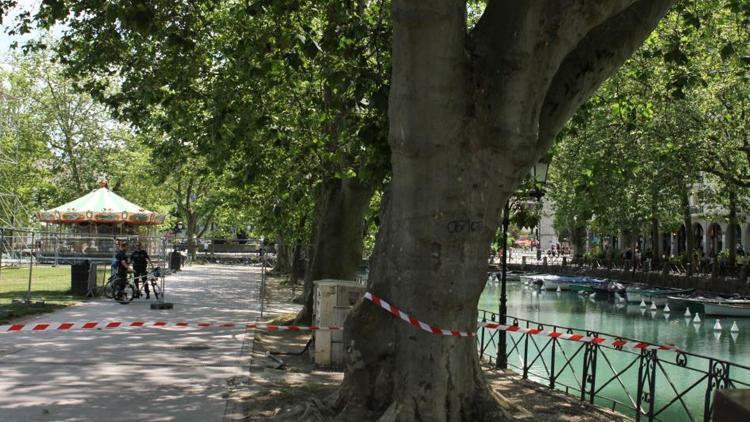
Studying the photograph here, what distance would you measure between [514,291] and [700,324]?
18.6 metres

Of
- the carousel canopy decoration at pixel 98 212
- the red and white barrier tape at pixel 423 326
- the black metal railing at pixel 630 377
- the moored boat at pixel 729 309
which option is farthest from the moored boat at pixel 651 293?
the red and white barrier tape at pixel 423 326

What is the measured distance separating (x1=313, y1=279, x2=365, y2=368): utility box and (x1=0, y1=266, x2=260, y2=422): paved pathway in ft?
4.22

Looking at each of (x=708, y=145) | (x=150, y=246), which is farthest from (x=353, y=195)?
(x=708, y=145)

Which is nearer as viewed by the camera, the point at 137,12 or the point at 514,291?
the point at 137,12

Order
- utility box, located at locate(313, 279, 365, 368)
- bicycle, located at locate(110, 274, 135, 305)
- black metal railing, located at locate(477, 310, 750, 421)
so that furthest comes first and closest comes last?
bicycle, located at locate(110, 274, 135, 305)
utility box, located at locate(313, 279, 365, 368)
black metal railing, located at locate(477, 310, 750, 421)

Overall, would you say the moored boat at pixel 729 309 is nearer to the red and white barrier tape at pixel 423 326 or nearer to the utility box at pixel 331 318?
the utility box at pixel 331 318

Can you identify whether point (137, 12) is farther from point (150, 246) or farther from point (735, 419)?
point (150, 246)

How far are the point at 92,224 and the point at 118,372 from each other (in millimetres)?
22218

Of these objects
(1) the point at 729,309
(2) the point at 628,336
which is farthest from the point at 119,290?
(1) the point at 729,309

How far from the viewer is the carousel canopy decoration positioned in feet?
93.8

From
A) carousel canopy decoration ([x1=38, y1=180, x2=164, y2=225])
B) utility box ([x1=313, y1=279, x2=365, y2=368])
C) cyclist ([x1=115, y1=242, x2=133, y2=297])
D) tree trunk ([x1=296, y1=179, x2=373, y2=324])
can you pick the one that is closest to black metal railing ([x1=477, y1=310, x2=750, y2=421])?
utility box ([x1=313, y1=279, x2=365, y2=368])

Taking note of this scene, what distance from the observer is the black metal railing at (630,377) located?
895 centimetres

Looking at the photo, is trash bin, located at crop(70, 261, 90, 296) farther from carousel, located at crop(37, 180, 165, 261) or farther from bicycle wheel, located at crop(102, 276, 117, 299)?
carousel, located at crop(37, 180, 165, 261)

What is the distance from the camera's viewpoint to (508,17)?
676 centimetres
